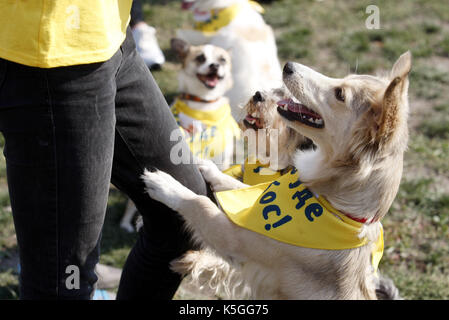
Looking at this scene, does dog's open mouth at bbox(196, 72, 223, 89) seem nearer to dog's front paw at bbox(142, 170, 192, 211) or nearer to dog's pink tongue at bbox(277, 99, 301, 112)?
dog's pink tongue at bbox(277, 99, 301, 112)

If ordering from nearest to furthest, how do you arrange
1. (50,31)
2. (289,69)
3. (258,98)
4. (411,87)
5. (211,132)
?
(50,31), (289,69), (258,98), (211,132), (411,87)

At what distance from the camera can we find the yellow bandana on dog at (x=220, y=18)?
498 cm

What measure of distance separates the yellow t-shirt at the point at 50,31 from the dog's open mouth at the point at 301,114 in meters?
0.98

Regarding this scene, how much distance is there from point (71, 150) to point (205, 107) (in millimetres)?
2632

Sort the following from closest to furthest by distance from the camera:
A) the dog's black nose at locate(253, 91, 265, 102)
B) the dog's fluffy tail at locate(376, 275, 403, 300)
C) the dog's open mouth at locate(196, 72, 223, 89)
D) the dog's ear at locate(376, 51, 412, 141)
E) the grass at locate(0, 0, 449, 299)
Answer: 1. the dog's ear at locate(376, 51, 412, 141)
2. the dog's fluffy tail at locate(376, 275, 403, 300)
3. the dog's black nose at locate(253, 91, 265, 102)
4. the grass at locate(0, 0, 449, 299)
5. the dog's open mouth at locate(196, 72, 223, 89)

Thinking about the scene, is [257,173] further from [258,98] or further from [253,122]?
[258,98]

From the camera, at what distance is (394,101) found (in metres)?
1.82

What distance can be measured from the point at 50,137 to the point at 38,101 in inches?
4.6

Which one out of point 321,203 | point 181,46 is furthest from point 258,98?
point 181,46

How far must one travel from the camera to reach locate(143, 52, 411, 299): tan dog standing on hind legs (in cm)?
207

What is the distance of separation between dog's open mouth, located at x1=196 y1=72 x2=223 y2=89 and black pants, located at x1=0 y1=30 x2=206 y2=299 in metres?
2.35

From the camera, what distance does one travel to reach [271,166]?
278 centimetres

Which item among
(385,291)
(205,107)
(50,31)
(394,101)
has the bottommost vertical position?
(385,291)

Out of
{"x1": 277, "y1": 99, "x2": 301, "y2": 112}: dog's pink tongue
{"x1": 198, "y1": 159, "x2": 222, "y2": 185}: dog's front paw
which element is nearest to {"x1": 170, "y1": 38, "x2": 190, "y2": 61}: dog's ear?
{"x1": 198, "y1": 159, "x2": 222, "y2": 185}: dog's front paw
